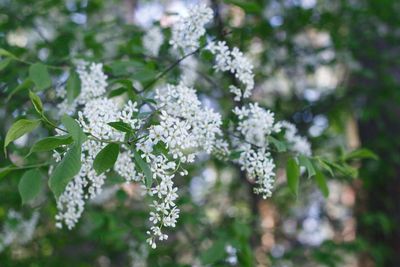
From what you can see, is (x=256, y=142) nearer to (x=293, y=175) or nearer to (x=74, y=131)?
(x=293, y=175)

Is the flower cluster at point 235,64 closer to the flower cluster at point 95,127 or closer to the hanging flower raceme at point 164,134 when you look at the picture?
the hanging flower raceme at point 164,134

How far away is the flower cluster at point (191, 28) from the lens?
2477 millimetres

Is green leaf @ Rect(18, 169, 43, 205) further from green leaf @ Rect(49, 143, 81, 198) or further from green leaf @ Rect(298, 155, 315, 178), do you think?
green leaf @ Rect(298, 155, 315, 178)

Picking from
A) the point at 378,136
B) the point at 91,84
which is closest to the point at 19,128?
the point at 91,84

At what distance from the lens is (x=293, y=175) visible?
2.41 meters

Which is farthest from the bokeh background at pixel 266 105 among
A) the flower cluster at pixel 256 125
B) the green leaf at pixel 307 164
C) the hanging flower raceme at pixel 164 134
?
the green leaf at pixel 307 164

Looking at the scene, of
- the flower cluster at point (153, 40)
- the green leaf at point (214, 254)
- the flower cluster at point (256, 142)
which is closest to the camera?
the flower cluster at point (256, 142)

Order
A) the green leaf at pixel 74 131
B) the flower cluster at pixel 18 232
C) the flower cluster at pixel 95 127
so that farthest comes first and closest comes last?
the flower cluster at pixel 18 232 < the flower cluster at pixel 95 127 < the green leaf at pixel 74 131

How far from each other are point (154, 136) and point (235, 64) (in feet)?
2.38

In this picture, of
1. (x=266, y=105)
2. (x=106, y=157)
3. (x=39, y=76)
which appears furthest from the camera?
(x=266, y=105)

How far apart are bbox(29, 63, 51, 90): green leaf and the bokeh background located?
35 centimetres

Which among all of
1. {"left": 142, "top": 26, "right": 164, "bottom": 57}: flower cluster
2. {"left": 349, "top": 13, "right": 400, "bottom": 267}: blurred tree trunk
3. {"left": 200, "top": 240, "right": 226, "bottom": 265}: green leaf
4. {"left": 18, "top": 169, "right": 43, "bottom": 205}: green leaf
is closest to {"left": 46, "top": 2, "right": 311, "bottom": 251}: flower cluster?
{"left": 18, "top": 169, "right": 43, "bottom": 205}: green leaf

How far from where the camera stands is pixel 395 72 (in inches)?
208

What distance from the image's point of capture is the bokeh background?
3.37 metres
